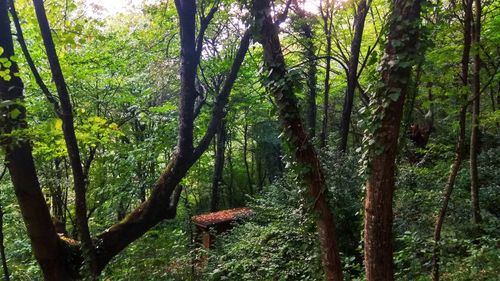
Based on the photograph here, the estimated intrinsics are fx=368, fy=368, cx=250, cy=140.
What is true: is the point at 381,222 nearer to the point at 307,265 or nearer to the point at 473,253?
the point at 473,253

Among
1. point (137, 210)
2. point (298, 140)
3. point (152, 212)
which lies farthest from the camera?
point (137, 210)

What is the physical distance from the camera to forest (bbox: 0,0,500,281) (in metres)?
3.13

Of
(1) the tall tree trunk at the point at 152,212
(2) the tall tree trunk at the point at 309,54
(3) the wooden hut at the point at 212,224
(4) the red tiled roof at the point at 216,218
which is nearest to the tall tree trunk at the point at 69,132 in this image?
(1) the tall tree trunk at the point at 152,212

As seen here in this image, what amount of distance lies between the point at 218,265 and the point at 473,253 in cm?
410

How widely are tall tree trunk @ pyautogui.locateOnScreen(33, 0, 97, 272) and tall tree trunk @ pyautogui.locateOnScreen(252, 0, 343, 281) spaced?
6.92 feet

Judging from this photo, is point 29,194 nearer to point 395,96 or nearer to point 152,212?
point 152,212

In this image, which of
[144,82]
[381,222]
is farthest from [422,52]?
[144,82]

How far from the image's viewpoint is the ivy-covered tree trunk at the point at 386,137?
280 centimetres

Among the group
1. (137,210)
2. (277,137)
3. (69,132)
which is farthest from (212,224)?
(69,132)

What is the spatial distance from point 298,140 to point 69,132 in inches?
94.9

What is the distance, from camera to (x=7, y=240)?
35.4 feet

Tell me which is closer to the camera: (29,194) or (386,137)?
(386,137)

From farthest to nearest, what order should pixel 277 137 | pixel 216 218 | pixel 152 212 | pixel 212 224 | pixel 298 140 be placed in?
pixel 216 218, pixel 212 224, pixel 277 137, pixel 152 212, pixel 298 140

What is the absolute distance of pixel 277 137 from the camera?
7.38 meters
